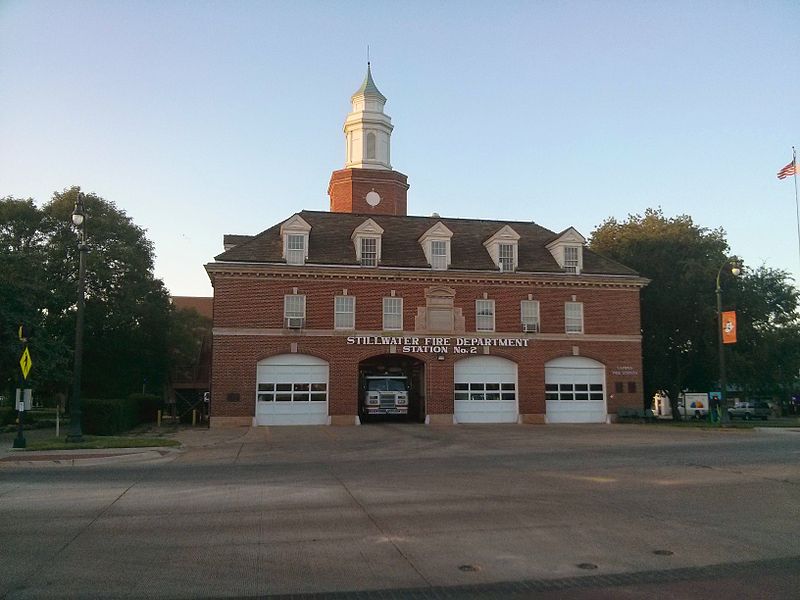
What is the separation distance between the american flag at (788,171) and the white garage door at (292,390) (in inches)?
940

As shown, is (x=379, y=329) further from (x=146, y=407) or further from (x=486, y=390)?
(x=146, y=407)

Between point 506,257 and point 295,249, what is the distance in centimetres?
1162

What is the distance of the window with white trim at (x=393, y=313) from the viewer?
119 ft

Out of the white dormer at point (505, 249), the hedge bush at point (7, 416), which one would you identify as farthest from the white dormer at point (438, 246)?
the hedge bush at point (7, 416)

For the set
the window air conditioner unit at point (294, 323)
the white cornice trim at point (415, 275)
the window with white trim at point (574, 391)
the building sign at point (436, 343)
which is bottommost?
the window with white trim at point (574, 391)

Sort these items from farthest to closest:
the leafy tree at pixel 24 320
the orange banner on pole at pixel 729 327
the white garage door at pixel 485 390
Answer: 1. the white garage door at pixel 485 390
2. the orange banner on pole at pixel 729 327
3. the leafy tree at pixel 24 320

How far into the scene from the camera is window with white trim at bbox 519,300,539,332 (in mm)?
37812

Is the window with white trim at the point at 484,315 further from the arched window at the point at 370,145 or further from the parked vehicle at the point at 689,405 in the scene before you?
the parked vehicle at the point at 689,405

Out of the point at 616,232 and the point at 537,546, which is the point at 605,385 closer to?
the point at 616,232

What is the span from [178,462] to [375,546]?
12307 millimetres

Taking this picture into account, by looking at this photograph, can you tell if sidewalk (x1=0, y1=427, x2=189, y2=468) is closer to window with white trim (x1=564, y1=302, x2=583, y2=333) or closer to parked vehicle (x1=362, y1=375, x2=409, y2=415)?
parked vehicle (x1=362, y1=375, x2=409, y2=415)

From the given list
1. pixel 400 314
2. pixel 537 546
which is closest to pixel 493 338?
pixel 400 314

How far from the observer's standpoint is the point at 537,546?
9.14m

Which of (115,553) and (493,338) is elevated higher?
(493,338)
